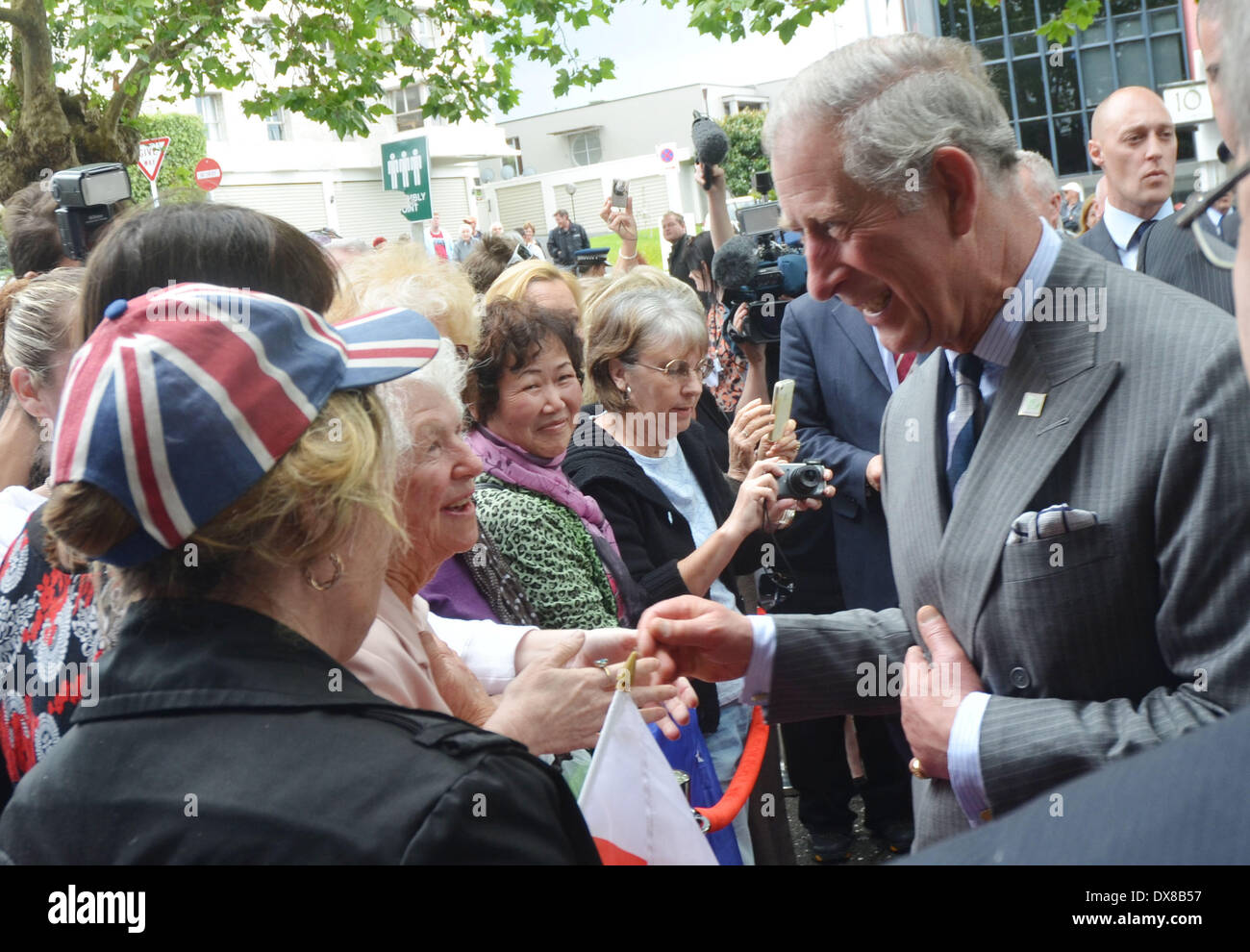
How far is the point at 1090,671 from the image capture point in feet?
5.84

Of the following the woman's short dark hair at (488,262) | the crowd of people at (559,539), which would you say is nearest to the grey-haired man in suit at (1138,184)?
the crowd of people at (559,539)

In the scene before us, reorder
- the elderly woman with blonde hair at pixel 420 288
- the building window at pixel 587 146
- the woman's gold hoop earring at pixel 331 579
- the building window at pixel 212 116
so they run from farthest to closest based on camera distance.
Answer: the building window at pixel 587 146
the building window at pixel 212 116
the elderly woman with blonde hair at pixel 420 288
the woman's gold hoop earring at pixel 331 579

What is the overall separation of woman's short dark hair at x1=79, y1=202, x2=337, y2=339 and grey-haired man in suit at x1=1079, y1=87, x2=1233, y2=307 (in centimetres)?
422

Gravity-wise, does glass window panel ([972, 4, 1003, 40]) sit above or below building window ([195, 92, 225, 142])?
below

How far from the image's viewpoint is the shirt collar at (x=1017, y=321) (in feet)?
6.41

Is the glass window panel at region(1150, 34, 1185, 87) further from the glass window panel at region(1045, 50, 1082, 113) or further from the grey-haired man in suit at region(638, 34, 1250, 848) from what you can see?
the grey-haired man in suit at region(638, 34, 1250, 848)

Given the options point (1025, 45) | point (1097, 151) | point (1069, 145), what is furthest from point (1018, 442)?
point (1069, 145)

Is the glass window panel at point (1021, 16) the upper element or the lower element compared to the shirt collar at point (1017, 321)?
upper

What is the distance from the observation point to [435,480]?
86.7 inches

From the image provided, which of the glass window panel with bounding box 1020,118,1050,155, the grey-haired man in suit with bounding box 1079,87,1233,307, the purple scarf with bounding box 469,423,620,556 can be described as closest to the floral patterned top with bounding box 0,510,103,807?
the purple scarf with bounding box 469,423,620,556

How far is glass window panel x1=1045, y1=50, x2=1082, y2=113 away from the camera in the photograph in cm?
2770

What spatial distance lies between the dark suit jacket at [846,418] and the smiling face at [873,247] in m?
1.91

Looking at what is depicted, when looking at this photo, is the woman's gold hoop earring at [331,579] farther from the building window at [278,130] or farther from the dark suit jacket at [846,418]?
the building window at [278,130]

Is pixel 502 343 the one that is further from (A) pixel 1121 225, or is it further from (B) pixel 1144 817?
(A) pixel 1121 225
